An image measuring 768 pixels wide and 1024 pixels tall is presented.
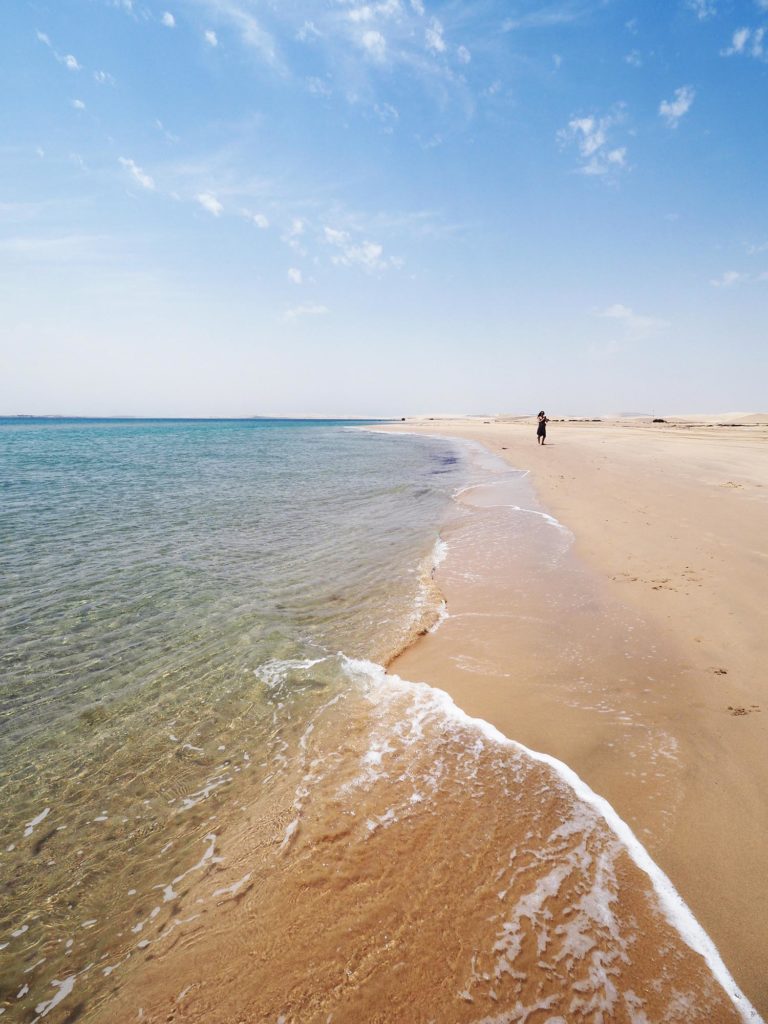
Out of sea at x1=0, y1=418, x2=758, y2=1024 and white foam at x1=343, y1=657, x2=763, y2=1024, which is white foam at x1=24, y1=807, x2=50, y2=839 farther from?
white foam at x1=343, y1=657, x2=763, y2=1024

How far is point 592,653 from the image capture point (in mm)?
5645

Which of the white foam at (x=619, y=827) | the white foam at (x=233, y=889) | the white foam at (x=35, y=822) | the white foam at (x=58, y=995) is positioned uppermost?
the white foam at (x=619, y=827)

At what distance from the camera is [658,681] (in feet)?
16.4

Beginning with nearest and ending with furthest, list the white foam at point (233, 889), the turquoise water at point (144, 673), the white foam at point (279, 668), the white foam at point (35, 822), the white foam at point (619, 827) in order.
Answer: the white foam at point (619, 827) → the white foam at point (233, 889) → the turquoise water at point (144, 673) → the white foam at point (35, 822) → the white foam at point (279, 668)

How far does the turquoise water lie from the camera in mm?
3158

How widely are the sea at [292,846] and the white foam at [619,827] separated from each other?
0.05ft

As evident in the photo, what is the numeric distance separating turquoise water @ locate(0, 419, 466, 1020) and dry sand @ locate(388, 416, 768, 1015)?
1546 millimetres

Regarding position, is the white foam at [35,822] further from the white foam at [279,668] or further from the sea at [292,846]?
the white foam at [279,668]

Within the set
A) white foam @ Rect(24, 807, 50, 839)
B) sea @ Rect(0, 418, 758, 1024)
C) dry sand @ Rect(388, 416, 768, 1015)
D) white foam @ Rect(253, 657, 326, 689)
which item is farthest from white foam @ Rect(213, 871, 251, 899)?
dry sand @ Rect(388, 416, 768, 1015)

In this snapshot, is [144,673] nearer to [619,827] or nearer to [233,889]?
[233,889]

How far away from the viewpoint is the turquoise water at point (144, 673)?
3.16 metres

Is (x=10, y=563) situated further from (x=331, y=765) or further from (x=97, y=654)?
(x=331, y=765)

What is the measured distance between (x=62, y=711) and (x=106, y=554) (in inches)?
226

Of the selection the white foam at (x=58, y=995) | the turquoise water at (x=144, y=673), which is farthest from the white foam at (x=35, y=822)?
the white foam at (x=58, y=995)
